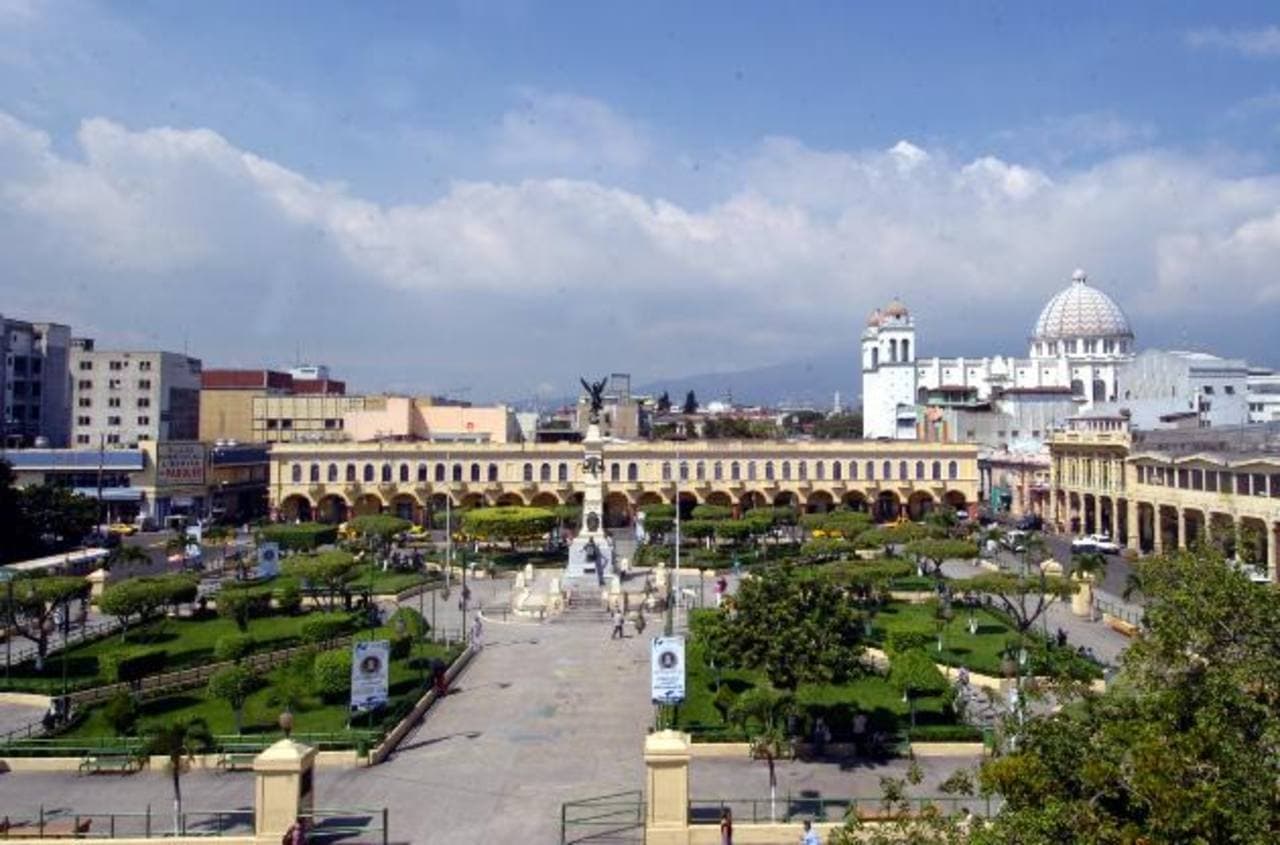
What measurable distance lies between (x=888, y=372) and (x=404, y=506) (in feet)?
198

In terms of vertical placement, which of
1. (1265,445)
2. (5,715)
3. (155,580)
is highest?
(1265,445)

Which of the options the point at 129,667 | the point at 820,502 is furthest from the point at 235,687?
the point at 820,502

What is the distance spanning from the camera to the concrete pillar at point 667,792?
1719 centimetres

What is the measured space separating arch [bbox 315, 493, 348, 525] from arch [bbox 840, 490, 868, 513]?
36.2m

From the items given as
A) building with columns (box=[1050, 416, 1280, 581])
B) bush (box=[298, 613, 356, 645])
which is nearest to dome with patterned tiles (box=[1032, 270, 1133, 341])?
building with columns (box=[1050, 416, 1280, 581])

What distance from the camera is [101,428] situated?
8262cm

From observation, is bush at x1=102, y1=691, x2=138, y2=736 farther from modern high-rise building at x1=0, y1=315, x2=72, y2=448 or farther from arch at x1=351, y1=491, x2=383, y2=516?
modern high-rise building at x1=0, y1=315, x2=72, y2=448

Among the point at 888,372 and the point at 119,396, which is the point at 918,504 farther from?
the point at 119,396

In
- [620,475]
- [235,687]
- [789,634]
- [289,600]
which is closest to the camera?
[789,634]

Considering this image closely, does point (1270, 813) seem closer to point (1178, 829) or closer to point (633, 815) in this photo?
point (1178, 829)

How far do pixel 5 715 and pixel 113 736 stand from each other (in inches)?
232

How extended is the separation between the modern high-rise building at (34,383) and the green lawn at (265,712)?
58266 mm

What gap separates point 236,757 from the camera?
23.5 m

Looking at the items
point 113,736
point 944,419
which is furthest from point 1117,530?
point 113,736
